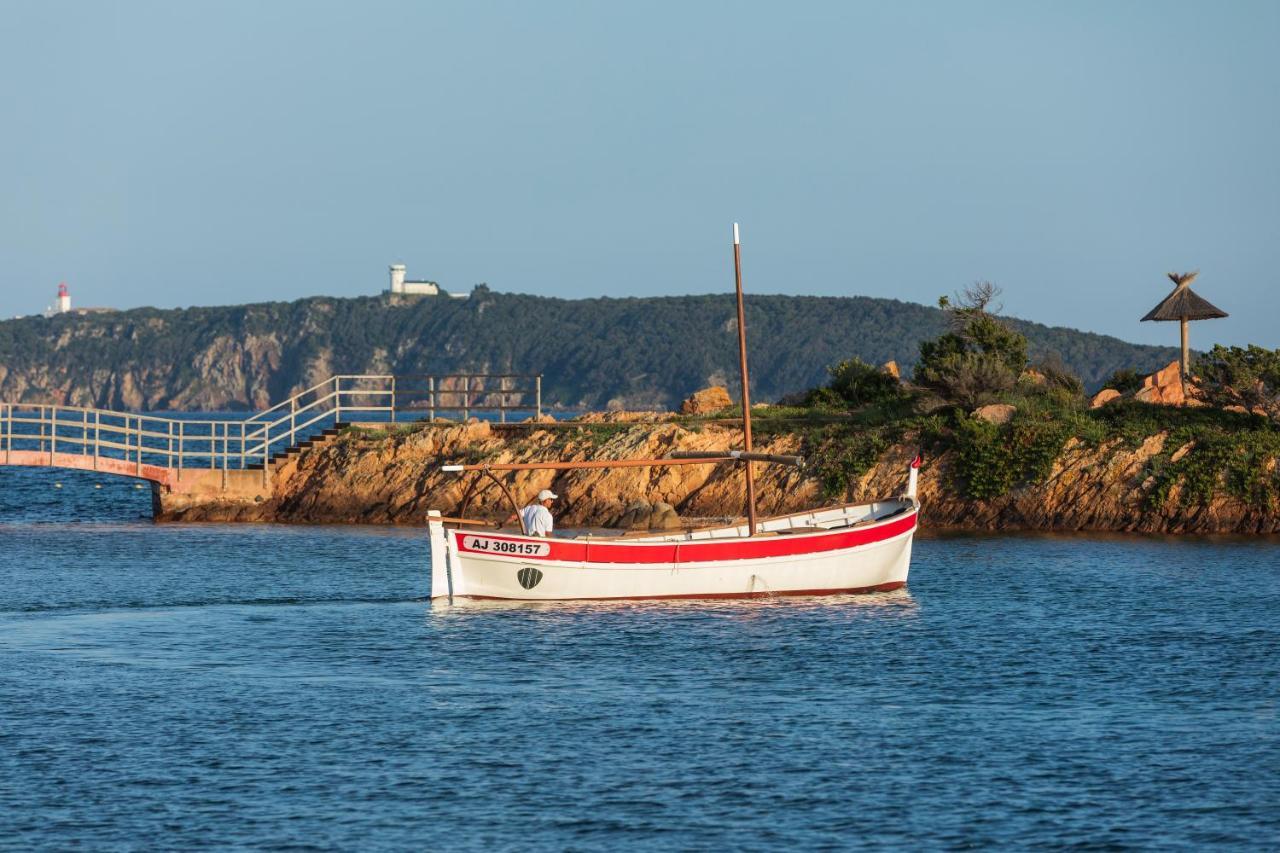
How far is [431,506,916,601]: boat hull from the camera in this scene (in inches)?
1309

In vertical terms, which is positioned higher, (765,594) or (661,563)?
(661,563)

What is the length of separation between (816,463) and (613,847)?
115 feet

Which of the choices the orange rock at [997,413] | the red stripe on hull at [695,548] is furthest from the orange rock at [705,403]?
the red stripe on hull at [695,548]

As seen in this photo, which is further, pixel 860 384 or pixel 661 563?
pixel 860 384

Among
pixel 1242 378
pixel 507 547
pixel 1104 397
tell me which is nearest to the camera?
pixel 507 547

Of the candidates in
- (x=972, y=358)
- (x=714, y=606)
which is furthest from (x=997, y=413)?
(x=714, y=606)

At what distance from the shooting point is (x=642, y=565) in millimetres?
33594

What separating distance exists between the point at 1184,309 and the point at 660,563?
29.7 metres

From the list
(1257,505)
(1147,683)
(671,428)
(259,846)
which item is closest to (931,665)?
(1147,683)

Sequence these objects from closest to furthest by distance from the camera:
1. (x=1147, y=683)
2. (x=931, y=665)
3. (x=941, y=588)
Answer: (x=1147, y=683)
(x=931, y=665)
(x=941, y=588)

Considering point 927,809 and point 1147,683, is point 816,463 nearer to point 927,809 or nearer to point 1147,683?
point 1147,683

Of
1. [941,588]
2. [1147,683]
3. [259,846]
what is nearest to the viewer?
[259,846]

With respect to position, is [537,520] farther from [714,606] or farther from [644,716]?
[644,716]

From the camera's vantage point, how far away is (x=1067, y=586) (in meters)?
36.9
